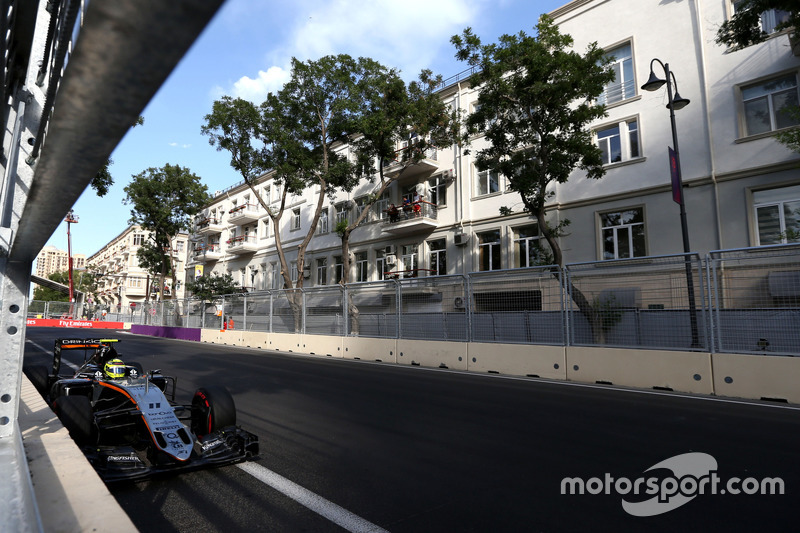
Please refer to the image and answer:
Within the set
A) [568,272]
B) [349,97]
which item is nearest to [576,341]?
[568,272]

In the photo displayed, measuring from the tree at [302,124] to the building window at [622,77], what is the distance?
997 cm

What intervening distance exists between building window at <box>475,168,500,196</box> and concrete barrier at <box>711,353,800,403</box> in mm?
14621

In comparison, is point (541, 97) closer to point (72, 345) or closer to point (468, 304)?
point (468, 304)

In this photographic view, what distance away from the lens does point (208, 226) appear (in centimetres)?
4594

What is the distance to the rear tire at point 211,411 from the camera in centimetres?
444

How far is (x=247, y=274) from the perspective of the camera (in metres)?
39.1

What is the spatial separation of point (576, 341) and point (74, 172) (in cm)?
985

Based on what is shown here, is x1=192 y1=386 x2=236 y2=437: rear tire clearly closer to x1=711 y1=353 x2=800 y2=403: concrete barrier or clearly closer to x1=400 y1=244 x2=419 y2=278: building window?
x1=711 y1=353 x2=800 y2=403: concrete barrier

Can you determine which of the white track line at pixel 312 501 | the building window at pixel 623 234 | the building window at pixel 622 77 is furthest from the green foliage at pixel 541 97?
the white track line at pixel 312 501

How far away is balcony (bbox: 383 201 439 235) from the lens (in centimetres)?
2284

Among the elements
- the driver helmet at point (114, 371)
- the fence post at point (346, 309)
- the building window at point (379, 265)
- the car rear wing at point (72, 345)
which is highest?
the building window at point (379, 265)

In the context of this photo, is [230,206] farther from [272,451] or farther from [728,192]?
[272,451]

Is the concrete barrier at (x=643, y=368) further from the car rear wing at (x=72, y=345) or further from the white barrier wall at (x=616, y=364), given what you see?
the car rear wing at (x=72, y=345)

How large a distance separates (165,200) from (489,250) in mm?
30673
